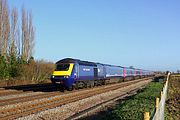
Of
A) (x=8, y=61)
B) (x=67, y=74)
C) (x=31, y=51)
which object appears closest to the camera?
(x=67, y=74)

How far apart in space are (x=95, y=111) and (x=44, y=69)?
2855 centimetres

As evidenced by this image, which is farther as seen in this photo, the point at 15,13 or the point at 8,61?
the point at 15,13

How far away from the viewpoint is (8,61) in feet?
139

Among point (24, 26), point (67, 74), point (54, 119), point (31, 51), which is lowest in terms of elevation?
point (54, 119)

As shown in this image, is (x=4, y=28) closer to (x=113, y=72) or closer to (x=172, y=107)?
(x=113, y=72)

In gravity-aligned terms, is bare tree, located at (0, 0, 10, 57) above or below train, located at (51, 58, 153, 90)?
above

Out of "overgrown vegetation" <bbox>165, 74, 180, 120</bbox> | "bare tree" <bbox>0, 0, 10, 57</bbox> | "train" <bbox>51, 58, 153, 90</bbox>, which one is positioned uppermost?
"bare tree" <bbox>0, 0, 10, 57</bbox>

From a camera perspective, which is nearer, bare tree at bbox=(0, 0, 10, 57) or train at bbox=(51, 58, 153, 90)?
train at bbox=(51, 58, 153, 90)

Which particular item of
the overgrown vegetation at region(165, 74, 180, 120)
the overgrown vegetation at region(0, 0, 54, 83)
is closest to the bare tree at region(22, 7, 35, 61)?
the overgrown vegetation at region(0, 0, 54, 83)

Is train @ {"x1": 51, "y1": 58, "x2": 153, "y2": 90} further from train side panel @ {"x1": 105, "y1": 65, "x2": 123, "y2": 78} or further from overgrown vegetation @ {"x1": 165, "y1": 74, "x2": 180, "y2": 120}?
overgrown vegetation @ {"x1": 165, "y1": 74, "x2": 180, "y2": 120}

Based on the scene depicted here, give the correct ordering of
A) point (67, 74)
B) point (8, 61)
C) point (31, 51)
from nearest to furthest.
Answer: point (67, 74)
point (8, 61)
point (31, 51)

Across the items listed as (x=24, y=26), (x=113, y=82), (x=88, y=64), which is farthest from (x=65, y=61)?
(x=24, y=26)

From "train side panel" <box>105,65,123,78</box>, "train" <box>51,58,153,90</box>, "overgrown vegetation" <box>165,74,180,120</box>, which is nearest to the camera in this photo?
"overgrown vegetation" <box>165,74,180,120</box>

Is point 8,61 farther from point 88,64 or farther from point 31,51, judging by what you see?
point 88,64
